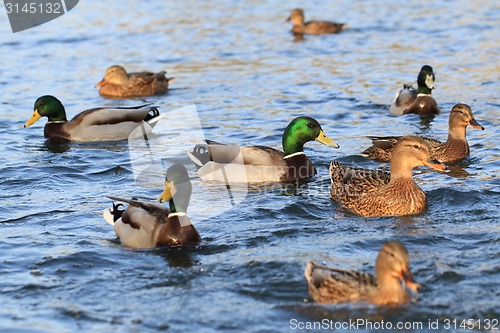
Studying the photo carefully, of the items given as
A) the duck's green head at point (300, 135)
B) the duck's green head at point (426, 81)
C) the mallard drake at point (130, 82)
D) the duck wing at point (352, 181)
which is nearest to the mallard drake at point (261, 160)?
the duck's green head at point (300, 135)

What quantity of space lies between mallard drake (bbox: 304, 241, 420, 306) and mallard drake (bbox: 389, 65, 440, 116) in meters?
7.34

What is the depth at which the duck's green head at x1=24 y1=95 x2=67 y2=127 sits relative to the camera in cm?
1338

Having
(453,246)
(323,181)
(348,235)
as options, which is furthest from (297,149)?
(453,246)

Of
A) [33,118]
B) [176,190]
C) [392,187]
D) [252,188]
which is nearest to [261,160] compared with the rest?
[252,188]

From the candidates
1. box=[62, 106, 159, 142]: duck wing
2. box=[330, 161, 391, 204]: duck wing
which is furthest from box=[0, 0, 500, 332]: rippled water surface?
box=[62, 106, 159, 142]: duck wing

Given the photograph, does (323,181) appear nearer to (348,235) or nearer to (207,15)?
(348,235)

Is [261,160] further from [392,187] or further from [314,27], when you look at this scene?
[314,27]

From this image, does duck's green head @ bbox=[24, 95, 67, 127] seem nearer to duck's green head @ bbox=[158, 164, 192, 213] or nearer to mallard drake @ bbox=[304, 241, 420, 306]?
duck's green head @ bbox=[158, 164, 192, 213]

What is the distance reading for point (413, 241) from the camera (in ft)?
27.1

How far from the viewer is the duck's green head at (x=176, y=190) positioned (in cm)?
825

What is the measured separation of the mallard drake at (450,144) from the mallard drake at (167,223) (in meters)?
3.69

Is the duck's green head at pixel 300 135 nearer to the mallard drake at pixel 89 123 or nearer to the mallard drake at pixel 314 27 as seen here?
the mallard drake at pixel 89 123

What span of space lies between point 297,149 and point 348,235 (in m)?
2.77

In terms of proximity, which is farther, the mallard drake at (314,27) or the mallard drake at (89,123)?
the mallard drake at (314,27)
